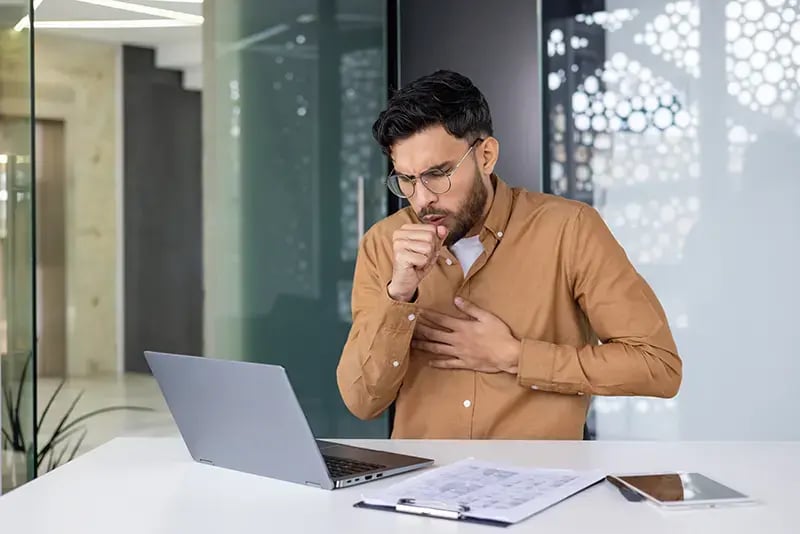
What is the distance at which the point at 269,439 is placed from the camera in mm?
1626

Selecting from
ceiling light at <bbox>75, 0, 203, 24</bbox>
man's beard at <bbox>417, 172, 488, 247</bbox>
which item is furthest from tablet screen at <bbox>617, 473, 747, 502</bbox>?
ceiling light at <bbox>75, 0, 203, 24</bbox>

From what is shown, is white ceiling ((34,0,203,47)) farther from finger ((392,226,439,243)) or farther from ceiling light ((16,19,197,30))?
finger ((392,226,439,243))

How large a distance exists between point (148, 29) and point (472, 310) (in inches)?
86.0

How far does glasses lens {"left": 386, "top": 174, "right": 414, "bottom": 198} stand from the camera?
219 cm

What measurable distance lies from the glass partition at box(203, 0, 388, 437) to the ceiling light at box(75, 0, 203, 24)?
0.09 meters

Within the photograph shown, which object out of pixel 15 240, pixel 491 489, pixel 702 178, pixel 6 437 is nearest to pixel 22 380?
pixel 6 437

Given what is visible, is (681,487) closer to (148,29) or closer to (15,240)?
(15,240)

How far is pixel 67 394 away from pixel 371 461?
2.16 m

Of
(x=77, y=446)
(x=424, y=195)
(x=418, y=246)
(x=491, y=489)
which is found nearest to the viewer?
(x=491, y=489)

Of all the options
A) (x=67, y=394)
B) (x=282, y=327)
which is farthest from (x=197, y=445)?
(x=282, y=327)

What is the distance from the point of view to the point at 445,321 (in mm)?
2195

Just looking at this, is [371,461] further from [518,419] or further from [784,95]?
[784,95]

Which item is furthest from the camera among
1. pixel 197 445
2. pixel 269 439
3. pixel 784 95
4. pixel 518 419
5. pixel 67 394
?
pixel 784 95

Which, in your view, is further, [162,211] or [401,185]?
[162,211]
